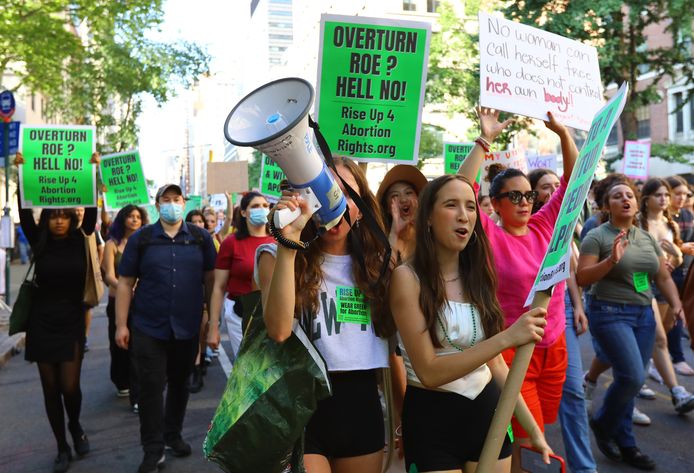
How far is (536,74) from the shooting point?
3957mm

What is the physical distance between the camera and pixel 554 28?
17266mm

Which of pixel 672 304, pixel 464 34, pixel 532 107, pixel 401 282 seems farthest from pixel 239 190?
pixel 464 34

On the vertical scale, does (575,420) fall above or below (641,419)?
above

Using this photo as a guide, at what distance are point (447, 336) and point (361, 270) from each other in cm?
41

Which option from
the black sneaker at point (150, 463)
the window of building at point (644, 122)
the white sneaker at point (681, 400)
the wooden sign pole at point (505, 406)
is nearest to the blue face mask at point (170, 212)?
the black sneaker at point (150, 463)

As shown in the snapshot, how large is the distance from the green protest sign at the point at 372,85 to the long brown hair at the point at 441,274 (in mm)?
1293

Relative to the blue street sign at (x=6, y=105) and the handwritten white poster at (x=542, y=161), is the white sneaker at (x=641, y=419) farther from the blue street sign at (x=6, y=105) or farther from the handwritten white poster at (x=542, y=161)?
the blue street sign at (x=6, y=105)

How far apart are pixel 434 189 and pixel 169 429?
3689 millimetres

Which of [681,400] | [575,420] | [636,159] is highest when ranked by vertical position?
[636,159]

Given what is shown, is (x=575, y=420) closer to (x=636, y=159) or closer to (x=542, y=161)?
(x=542, y=161)

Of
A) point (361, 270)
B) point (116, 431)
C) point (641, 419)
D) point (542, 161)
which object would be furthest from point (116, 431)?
point (542, 161)

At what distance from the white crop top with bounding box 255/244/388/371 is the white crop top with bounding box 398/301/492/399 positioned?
0.13 m

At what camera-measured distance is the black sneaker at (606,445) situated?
5.56m

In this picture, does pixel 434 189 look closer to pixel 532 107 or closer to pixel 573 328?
pixel 532 107
